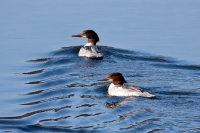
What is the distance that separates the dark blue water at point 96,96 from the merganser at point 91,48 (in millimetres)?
218

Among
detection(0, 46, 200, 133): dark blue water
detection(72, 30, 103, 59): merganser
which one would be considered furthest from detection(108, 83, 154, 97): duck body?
detection(72, 30, 103, 59): merganser

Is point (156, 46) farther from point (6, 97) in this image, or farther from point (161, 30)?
point (6, 97)

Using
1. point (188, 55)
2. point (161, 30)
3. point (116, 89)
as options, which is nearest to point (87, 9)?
point (161, 30)

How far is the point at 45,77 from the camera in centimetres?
1884

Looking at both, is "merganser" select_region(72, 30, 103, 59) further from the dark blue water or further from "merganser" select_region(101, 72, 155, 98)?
"merganser" select_region(101, 72, 155, 98)

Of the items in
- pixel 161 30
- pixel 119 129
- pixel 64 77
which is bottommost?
pixel 119 129

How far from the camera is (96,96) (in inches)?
671

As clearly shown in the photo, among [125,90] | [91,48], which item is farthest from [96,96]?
[91,48]

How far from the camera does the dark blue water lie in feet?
47.5

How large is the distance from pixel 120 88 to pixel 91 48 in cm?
404

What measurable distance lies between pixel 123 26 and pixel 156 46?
2.01 metres

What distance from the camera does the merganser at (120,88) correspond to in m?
16.8

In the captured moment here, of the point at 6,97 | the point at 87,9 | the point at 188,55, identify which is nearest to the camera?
the point at 6,97

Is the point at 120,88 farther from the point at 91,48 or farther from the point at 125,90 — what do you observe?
the point at 91,48
